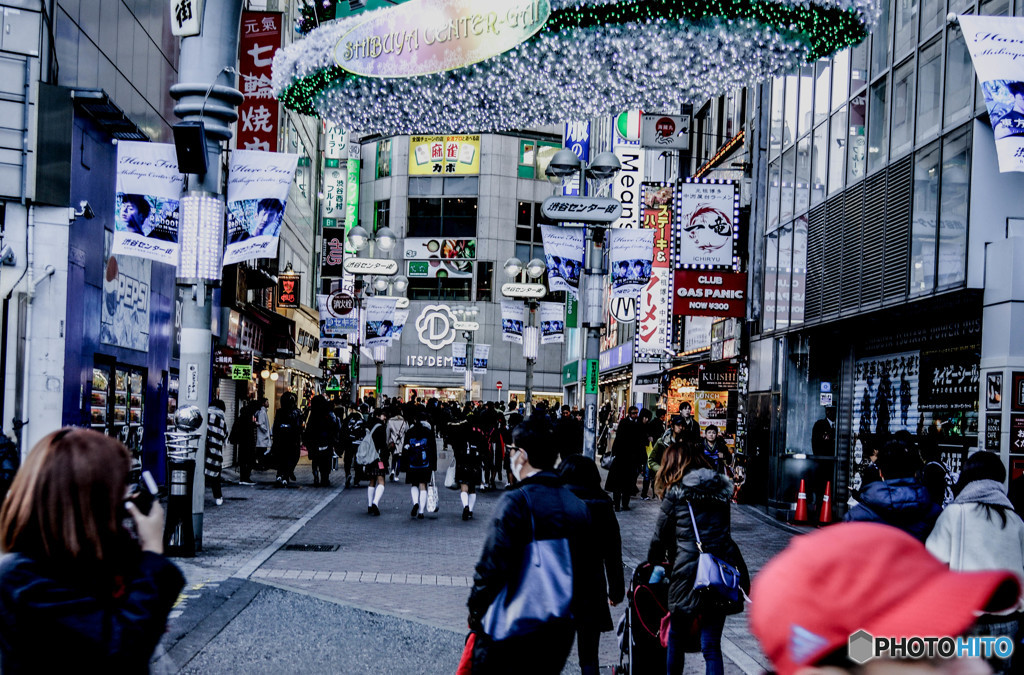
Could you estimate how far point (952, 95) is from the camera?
1340 cm

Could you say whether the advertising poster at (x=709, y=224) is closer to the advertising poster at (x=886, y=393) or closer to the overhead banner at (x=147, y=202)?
the advertising poster at (x=886, y=393)

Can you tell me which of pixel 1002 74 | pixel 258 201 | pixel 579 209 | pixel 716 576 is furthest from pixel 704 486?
pixel 579 209

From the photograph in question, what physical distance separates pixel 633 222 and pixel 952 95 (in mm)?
22910

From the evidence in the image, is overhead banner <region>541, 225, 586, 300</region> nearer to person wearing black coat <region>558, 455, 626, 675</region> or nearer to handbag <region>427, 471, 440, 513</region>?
handbag <region>427, 471, 440, 513</region>

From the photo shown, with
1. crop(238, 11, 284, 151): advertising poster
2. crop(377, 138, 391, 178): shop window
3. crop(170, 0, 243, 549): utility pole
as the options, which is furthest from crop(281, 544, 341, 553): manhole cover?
crop(377, 138, 391, 178): shop window

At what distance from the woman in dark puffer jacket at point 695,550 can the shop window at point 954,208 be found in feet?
25.3

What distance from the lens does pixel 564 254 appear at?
19.0 metres

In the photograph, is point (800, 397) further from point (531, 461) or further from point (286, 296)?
point (286, 296)

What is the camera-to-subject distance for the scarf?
19.5 ft

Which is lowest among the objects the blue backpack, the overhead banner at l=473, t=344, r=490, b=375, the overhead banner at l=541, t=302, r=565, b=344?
the blue backpack

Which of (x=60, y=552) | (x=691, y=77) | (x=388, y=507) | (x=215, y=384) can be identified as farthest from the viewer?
(x=215, y=384)

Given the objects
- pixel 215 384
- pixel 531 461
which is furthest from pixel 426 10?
pixel 215 384

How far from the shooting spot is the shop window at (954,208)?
13008mm
